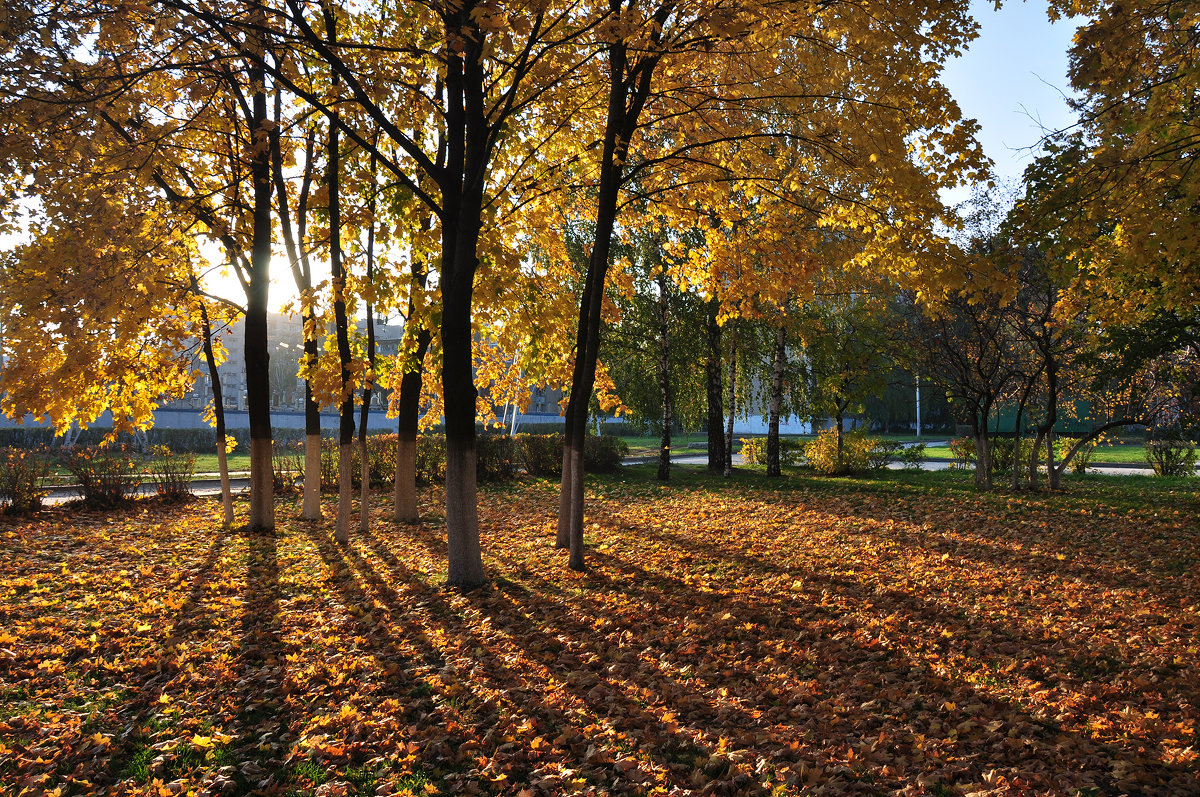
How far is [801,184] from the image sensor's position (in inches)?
360

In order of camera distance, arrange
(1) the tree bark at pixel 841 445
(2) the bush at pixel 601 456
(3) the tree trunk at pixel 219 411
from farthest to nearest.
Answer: (2) the bush at pixel 601 456
(1) the tree bark at pixel 841 445
(3) the tree trunk at pixel 219 411

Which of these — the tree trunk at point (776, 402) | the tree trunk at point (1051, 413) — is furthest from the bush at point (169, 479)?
the tree trunk at point (1051, 413)

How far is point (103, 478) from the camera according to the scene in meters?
12.5

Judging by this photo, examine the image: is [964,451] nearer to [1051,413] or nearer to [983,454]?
[983,454]

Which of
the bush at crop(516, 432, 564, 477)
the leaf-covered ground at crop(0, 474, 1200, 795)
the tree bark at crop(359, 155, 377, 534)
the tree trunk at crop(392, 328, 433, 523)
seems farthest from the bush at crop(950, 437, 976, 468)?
the tree bark at crop(359, 155, 377, 534)

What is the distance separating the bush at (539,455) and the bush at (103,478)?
903 centimetres

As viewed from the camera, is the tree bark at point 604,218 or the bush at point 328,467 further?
the bush at point 328,467

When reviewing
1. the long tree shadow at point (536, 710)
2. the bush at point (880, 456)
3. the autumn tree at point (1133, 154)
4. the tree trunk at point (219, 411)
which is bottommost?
the long tree shadow at point (536, 710)

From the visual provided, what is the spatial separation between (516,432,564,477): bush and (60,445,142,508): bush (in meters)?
9.03

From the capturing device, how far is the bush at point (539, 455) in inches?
750

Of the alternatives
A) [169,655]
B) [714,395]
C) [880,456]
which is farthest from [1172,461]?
[169,655]

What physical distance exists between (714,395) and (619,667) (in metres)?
14.6

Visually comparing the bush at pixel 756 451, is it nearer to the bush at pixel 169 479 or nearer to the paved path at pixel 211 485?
the paved path at pixel 211 485

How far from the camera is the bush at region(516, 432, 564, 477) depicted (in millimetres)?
19047
